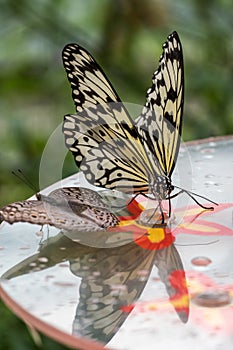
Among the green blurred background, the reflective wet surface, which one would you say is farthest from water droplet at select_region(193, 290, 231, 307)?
the green blurred background

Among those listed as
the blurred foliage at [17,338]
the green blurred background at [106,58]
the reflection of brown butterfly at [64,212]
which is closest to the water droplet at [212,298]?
the reflection of brown butterfly at [64,212]

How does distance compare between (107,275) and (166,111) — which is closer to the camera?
(107,275)

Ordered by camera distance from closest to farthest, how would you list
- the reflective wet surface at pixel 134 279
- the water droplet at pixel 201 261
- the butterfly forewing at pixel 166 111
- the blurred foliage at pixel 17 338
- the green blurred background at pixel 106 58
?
the reflective wet surface at pixel 134 279 → the water droplet at pixel 201 261 → the butterfly forewing at pixel 166 111 → the blurred foliage at pixel 17 338 → the green blurred background at pixel 106 58

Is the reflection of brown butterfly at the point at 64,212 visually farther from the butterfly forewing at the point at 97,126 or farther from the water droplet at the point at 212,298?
the water droplet at the point at 212,298

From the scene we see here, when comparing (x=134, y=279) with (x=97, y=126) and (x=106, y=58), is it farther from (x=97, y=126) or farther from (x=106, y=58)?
(x=106, y=58)

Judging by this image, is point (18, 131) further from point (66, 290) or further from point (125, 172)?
point (66, 290)

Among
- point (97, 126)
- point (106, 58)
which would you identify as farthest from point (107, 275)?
point (106, 58)

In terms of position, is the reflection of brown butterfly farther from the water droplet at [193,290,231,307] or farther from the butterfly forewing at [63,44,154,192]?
the water droplet at [193,290,231,307]
